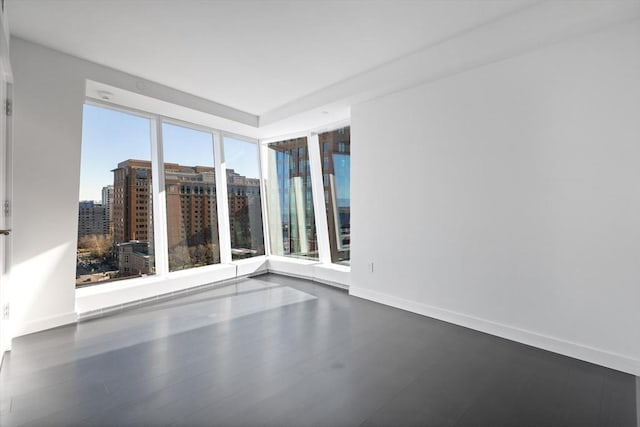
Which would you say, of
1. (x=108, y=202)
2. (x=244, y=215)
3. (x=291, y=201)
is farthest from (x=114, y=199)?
(x=291, y=201)

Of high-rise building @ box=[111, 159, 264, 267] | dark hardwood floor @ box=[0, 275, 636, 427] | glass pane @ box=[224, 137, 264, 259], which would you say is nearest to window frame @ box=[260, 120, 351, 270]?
glass pane @ box=[224, 137, 264, 259]

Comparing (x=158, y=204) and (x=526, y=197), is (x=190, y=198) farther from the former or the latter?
(x=526, y=197)

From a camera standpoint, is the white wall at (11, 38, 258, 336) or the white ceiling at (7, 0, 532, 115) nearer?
the white ceiling at (7, 0, 532, 115)

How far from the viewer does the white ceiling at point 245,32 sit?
7.79 ft

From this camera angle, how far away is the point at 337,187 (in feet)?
16.0

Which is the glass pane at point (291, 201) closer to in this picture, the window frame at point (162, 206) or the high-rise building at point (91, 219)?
the window frame at point (162, 206)

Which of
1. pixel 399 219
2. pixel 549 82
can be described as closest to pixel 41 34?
pixel 399 219

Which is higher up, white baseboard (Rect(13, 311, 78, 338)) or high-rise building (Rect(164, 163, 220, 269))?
high-rise building (Rect(164, 163, 220, 269))

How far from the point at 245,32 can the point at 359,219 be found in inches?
95.7

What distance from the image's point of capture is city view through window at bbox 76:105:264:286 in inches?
146

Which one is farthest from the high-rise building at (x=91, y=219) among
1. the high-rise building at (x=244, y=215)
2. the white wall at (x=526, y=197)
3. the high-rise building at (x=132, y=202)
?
the white wall at (x=526, y=197)

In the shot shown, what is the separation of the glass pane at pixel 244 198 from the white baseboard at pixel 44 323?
2431 millimetres

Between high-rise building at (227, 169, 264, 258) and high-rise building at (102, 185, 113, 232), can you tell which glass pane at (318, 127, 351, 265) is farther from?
high-rise building at (102, 185, 113, 232)

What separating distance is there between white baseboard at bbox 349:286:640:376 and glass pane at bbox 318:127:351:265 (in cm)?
125
